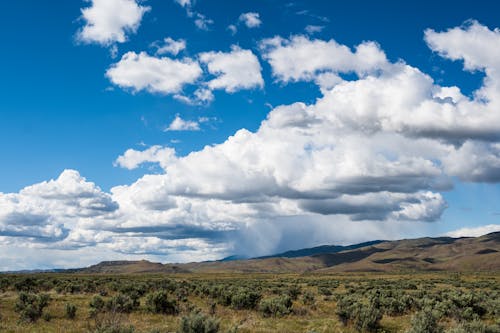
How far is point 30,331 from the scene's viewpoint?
19281 mm

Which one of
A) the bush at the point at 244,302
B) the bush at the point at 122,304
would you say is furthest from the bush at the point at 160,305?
the bush at the point at 244,302

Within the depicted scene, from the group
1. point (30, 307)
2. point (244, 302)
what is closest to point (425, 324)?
point (244, 302)

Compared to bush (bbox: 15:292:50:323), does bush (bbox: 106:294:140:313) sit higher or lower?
lower

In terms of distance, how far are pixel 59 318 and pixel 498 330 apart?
22468 millimetres

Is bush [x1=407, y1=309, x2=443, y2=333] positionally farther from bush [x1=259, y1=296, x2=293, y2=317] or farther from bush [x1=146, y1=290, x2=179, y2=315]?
bush [x1=146, y1=290, x2=179, y2=315]

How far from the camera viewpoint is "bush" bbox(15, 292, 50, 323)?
22630 mm

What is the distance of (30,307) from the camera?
907 inches

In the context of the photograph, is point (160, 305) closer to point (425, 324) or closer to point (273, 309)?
point (273, 309)

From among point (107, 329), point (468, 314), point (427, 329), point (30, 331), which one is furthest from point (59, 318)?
point (468, 314)

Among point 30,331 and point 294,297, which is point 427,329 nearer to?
point 30,331

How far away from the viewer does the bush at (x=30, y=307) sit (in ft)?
74.2

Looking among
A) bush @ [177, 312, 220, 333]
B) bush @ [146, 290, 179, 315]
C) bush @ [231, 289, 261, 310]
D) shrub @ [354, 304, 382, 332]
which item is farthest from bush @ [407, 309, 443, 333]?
bush @ [146, 290, 179, 315]

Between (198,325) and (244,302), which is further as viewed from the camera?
(244,302)

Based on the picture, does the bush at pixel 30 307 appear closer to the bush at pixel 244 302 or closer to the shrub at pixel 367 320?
the bush at pixel 244 302
